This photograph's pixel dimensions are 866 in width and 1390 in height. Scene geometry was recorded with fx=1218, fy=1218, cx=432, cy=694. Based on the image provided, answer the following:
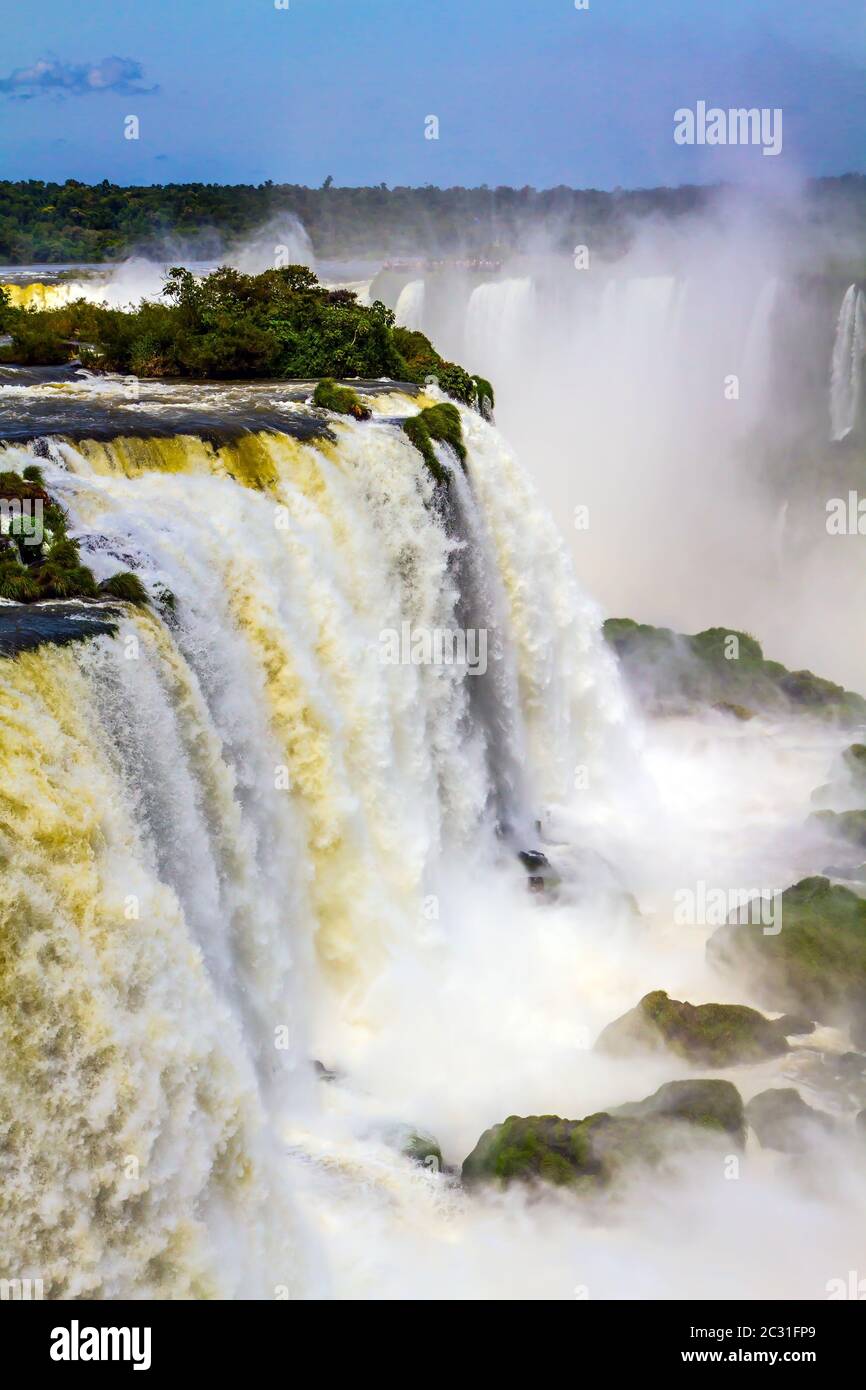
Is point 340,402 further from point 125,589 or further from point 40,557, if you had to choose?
point 125,589

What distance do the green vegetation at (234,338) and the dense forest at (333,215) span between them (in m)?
24.0

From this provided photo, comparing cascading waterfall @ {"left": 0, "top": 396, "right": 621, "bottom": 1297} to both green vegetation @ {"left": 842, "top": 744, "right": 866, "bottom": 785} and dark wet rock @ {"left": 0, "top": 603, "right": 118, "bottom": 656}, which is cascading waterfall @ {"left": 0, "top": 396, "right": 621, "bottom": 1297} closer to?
dark wet rock @ {"left": 0, "top": 603, "right": 118, "bottom": 656}

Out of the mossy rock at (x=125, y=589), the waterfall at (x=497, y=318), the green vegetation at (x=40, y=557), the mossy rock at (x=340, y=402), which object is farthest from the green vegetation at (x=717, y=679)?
Result: the waterfall at (x=497, y=318)

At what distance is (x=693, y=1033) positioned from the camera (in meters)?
13.2

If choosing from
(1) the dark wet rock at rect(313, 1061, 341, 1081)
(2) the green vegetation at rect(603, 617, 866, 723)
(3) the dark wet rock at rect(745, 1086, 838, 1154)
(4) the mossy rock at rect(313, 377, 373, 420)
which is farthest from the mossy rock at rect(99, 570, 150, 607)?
(2) the green vegetation at rect(603, 617, 866, 723)

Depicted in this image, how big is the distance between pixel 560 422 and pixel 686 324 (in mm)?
5074

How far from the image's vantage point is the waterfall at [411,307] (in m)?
43.2

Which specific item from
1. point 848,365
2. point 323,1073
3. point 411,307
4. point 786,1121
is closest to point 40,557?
point 323,1073

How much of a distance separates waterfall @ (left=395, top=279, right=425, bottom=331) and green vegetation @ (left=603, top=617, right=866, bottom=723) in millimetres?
20677

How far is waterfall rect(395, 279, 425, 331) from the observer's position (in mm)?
43219

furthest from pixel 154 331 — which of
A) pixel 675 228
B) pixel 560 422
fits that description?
pixel 675 228

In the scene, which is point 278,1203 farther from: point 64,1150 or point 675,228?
point 675,228

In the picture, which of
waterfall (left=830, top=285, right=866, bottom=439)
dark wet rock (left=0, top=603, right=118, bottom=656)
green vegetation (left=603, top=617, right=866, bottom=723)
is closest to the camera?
dark wet rock (left=0, top=603, right=118, bottom=656)
